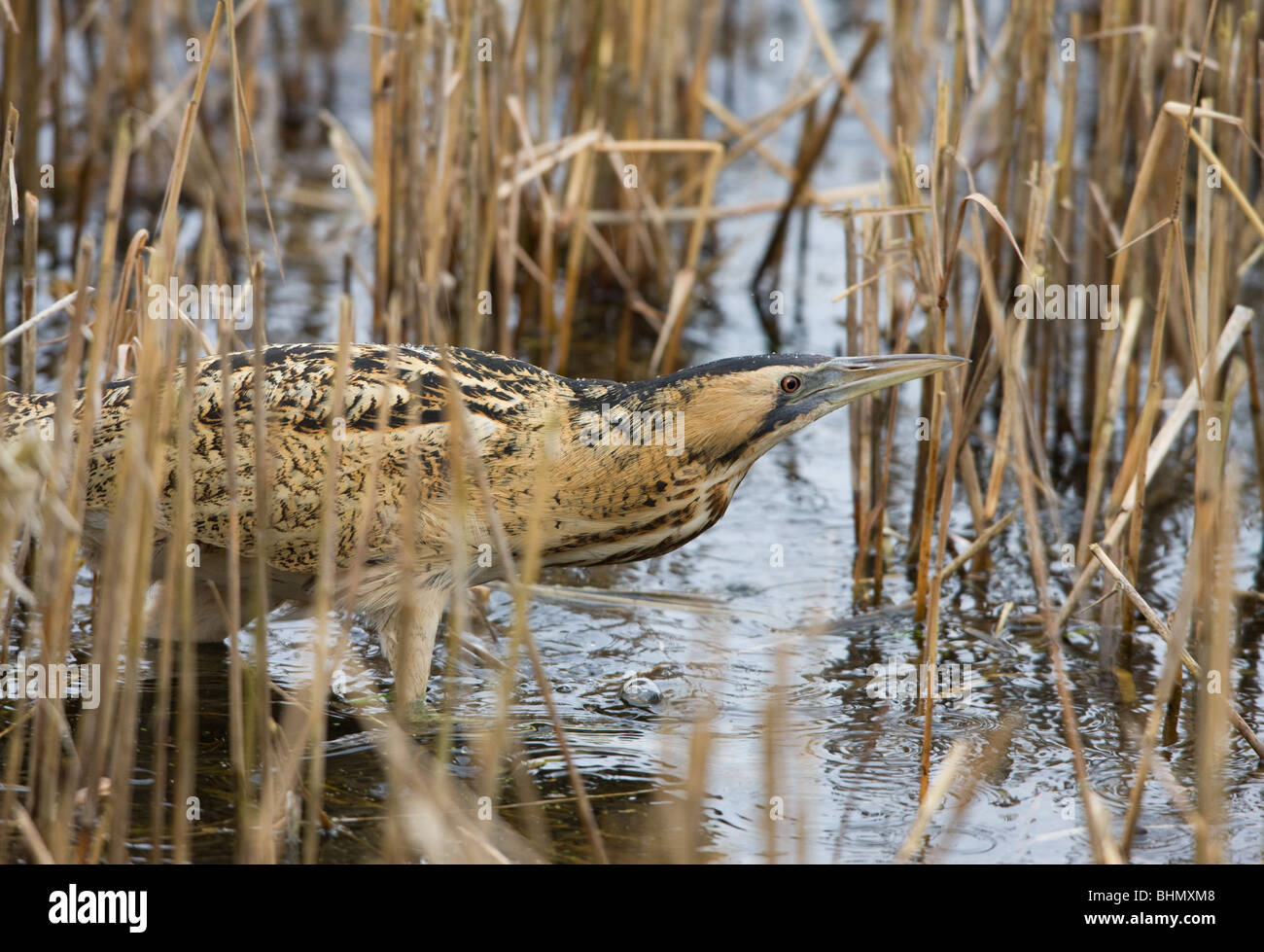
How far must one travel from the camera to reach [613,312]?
6.76 metres

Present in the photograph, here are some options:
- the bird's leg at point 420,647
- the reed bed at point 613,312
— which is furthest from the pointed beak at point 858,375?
the bird's leg at point 420,647

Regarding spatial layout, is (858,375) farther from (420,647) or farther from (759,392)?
(420,647)

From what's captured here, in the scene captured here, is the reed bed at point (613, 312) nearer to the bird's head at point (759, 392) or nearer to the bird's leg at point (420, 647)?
the bird's leg at point (420, 647)

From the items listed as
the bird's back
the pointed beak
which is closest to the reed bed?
the bird's back

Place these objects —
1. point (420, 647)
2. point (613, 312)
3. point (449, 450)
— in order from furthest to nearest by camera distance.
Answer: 1. point (613, 312)
2. point (420, 647)
3. point (449, 450)

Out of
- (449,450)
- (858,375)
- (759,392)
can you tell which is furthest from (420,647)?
(858,375)

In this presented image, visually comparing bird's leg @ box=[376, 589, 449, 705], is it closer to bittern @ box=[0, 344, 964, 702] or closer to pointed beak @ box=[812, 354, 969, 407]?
bittern @ box=[0, 344, 964, 702]

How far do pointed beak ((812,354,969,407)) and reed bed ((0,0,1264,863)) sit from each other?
0.70ft

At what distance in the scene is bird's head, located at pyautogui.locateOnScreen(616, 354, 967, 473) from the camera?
11.5ft

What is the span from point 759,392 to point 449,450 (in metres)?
0.70

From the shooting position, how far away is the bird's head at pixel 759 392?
350 centimetres

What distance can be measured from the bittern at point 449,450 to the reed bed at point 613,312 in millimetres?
92
